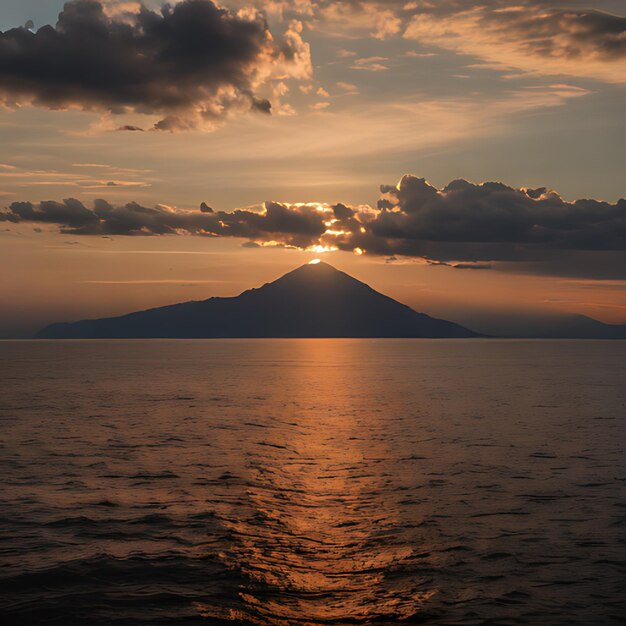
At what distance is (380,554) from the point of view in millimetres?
21844

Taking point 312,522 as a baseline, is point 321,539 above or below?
above

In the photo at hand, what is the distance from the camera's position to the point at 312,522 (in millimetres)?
26219

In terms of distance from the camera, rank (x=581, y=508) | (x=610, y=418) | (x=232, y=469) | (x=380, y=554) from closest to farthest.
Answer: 1. (x=380, y=554)
2. (x=581, y=508)
3. (x=232, y=469)
4. (x=610, y=418)

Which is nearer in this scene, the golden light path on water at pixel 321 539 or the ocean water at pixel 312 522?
the golden light path on water at pixel 321 539

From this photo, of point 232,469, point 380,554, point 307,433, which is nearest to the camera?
point 380,554

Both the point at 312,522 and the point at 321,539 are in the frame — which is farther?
the point at 312,522

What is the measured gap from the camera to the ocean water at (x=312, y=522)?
17.7m

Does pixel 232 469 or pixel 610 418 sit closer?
pixel 232 469

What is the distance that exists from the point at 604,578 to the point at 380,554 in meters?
6.80

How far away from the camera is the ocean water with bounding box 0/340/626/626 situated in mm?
17719

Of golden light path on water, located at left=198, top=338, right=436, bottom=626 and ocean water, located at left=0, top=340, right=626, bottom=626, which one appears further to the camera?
ocean water, located at left=0, top=340, right=626, bottom=626

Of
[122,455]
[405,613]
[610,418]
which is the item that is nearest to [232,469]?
[122,455]

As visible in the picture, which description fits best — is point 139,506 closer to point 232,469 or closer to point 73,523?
point 73,523

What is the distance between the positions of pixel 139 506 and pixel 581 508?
1862 centimetres
